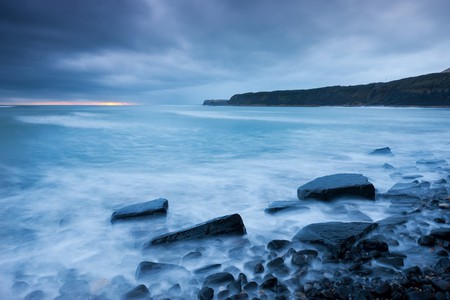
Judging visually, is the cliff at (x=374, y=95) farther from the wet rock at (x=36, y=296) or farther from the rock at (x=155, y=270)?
the wet rock at (x=36, y=296)

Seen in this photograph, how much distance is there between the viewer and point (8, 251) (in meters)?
2.95

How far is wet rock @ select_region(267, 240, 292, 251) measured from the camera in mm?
2756

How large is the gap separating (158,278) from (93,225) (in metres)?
1.74

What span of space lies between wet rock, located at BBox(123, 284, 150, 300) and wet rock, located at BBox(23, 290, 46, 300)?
0.69 meters

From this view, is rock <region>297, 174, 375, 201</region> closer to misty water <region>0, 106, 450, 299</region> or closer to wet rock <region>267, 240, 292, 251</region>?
misty water <region>0, 106, 450, 299</region>

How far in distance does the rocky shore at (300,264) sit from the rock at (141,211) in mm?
619

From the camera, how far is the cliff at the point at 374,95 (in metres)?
61.5

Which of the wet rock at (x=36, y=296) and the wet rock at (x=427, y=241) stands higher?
the wet rock at (x=427, y=241)

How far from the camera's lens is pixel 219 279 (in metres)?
2.24

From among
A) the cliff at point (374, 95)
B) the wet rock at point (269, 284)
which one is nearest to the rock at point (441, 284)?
the wet rock at point (269, 284)

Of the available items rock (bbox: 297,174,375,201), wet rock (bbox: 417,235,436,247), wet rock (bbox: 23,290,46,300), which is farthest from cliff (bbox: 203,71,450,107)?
wet rock (bbox: 23,290,46,300)

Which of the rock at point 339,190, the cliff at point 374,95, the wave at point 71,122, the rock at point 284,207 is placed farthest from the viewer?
the cliff at point 374,95

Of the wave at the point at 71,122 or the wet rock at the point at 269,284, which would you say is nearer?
the wet rock at the point at 269,284

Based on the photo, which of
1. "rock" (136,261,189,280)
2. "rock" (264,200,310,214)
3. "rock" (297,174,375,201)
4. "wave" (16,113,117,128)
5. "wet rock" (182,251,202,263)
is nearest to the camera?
"rock" (136,261,189,280)
